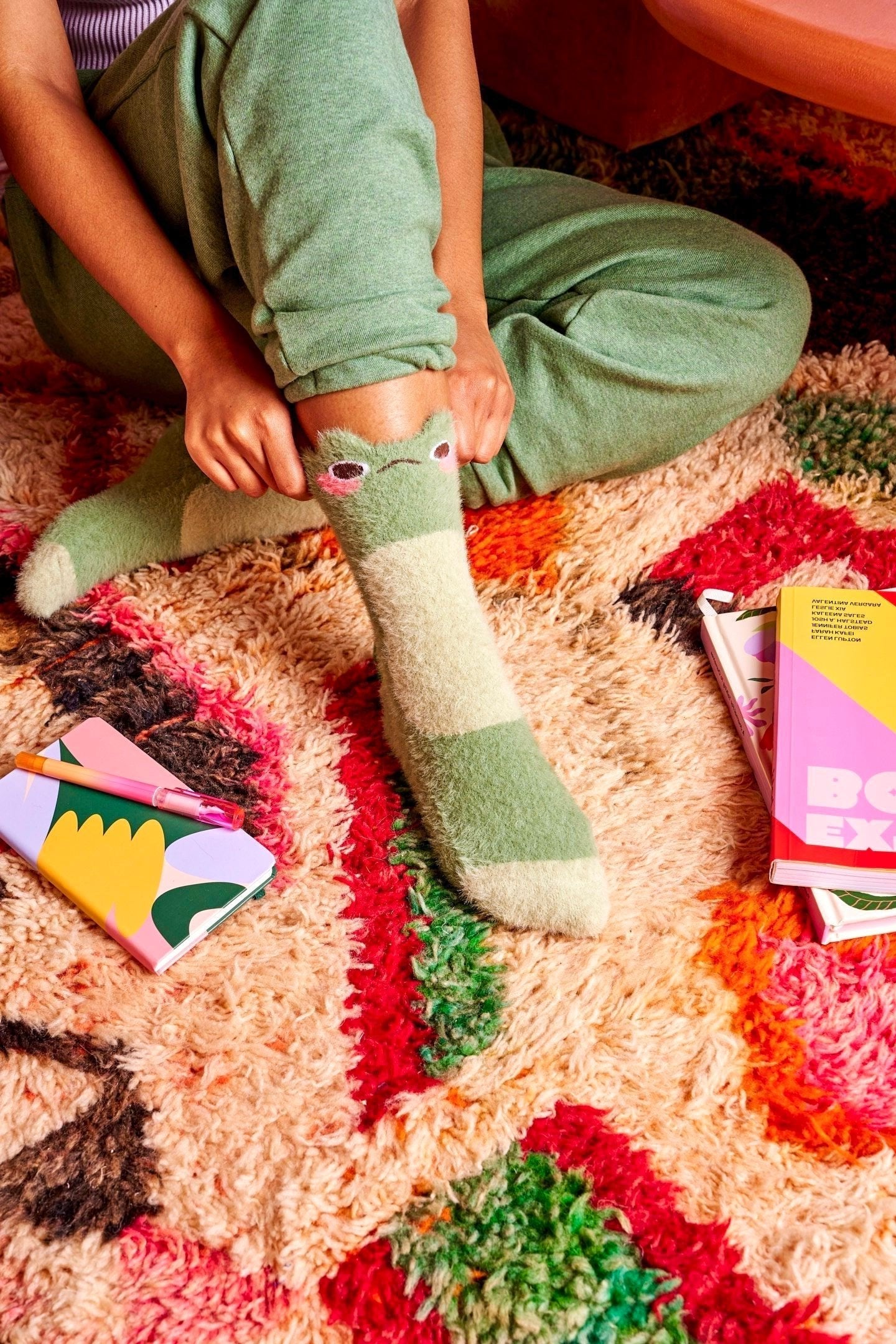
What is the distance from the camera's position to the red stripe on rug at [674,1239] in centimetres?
51

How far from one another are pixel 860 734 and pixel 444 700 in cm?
27

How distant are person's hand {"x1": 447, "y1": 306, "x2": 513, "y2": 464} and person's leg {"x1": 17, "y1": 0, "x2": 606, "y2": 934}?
2.4 inches

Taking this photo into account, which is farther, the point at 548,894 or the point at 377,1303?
the point at 548,894

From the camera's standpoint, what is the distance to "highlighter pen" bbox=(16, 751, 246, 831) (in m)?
0.69

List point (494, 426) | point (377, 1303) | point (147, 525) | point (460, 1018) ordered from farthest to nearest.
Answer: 1. point (147, 525)
2. point (494, 426)
3. point (460, 1018)
4. point (377, 1303)

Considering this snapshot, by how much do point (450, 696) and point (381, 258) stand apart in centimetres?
26

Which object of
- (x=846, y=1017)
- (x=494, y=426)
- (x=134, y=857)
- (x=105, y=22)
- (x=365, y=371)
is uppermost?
(x=105, y=22)

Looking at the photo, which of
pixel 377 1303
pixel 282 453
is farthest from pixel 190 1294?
pixel 282 453

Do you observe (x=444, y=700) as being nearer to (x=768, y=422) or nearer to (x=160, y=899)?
(x=160, y=899)

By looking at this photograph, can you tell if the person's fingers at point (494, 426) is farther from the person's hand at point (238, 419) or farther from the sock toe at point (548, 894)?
the sock toe at point (548, 894)

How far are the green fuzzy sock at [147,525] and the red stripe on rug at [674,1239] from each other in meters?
0.51

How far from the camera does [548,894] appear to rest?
0.66 m

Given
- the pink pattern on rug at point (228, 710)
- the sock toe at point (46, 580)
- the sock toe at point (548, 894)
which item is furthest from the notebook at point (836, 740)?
the sock toe at point (46, 580)

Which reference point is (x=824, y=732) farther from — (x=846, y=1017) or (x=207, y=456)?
(x=207, y=456)
